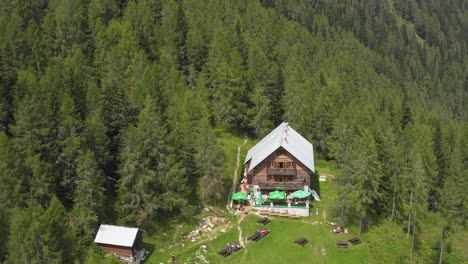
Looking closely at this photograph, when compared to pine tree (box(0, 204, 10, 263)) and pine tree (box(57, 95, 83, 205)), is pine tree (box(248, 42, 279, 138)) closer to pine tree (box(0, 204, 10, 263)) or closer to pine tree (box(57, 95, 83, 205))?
pine tree (box(57, 95, 83, 205))

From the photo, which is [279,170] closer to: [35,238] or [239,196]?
[239,196]

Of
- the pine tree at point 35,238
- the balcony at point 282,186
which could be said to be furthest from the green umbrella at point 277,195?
the pine tree at point 35,238

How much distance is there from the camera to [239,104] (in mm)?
91000

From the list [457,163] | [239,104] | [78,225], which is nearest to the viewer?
[78,225]

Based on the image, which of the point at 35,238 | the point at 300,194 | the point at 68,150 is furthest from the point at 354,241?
the point at 35,238

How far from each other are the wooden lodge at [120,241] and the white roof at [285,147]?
74.1ft

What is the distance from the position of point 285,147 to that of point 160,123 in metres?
18.9

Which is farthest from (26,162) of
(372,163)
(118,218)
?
(372,163)

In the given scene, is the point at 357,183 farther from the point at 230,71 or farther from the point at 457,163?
the point at 230,71

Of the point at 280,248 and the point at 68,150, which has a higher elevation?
the point at 68,150

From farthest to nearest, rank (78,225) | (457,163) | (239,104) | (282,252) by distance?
(239,104) < (457,163) < (282,252) < (78,225)

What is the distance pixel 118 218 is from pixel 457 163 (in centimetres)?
5144

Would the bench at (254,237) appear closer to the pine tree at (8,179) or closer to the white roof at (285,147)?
the white roof at (285,147)

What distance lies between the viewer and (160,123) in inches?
2621
